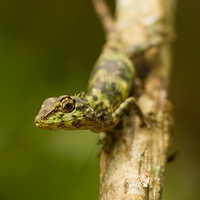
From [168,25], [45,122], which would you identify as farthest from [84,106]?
[168,25]

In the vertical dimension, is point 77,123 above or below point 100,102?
below

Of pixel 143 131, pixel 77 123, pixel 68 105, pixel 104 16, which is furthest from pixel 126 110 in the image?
pixel 104 16

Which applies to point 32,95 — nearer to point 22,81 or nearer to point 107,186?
point 22,81

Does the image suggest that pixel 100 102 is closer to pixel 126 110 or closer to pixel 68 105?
pixel 126 110

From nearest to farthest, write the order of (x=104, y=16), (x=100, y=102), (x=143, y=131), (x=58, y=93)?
(x=100, y=102), (x=143, y=131), (x=58, y=93), (x=104, y=16)

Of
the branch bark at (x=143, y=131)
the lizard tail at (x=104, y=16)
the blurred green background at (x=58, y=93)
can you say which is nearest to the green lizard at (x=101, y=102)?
the branch bark at (x=143, y=131)

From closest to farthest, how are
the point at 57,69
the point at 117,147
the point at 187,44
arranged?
the point at 117,147 < the point at 57,69 < the point at 187,44
